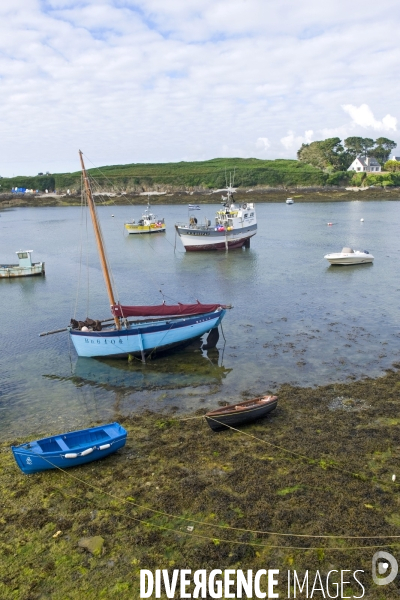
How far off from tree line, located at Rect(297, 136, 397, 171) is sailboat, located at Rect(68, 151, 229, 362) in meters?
155

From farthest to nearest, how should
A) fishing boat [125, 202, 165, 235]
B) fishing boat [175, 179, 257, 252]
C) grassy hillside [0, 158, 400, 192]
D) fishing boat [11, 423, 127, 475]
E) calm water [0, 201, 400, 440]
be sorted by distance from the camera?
grassy hillside [0, 158, 400, 192], fishing boat [125, 202, 165, 235], fishing boat [175, 179, 257, 252], calm water [0, 201, 400, 440], fishing boat [11, 423, 127, 475]

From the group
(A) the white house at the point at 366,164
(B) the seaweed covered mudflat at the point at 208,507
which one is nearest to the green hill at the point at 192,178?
(A) the white house at the point at 366,164

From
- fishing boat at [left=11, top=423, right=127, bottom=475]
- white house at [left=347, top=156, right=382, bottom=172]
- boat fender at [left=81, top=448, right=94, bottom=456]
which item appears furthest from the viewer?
white house at [left=347, top=156, right=382, bottom=172]

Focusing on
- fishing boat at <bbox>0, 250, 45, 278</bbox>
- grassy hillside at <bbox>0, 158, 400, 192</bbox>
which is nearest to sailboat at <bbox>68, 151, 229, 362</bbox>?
fishing boat at <bbox>0, 250, 45, 278</bbox>

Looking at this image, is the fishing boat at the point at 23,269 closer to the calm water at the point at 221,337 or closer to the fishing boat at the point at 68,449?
the calm water at the point at 221,337

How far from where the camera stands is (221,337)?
83.8 feet

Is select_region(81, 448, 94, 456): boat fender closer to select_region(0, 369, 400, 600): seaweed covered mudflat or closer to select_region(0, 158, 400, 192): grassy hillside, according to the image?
select_region(0, 369, 400, 600): seaweed covered mudflat

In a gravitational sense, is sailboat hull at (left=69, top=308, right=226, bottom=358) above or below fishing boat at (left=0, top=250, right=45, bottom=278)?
below

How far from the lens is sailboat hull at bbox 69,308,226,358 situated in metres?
22.3

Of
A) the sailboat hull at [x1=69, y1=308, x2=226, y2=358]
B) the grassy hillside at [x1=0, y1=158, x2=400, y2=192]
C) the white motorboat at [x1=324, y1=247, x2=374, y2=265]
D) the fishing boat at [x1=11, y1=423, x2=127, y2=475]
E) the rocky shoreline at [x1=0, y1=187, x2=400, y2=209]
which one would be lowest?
the fishing boat at [x1=11, y1=423, x2=127, y2=475]

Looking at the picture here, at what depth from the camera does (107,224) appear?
10044 centimetres

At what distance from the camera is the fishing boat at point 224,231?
181 ft

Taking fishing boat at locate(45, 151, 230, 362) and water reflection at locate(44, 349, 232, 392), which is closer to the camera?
water reflection at locate(44, 349, 232, 392)

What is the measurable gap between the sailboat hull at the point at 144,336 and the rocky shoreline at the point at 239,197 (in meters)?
107
